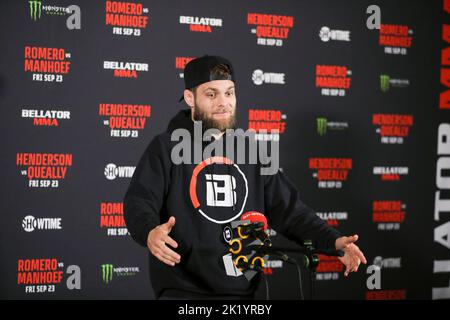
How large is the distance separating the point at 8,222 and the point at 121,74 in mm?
1242

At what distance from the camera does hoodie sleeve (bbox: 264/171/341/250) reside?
89.4 inches

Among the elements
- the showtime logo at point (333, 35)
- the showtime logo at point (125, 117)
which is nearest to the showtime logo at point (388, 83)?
the showtime logo at point (333, 35)

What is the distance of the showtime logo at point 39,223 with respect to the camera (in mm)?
3439

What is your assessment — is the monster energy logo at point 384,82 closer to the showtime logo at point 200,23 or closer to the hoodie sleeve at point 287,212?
the showtime logo at point 200,23

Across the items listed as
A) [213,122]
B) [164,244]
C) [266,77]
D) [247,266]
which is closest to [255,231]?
[247,266]

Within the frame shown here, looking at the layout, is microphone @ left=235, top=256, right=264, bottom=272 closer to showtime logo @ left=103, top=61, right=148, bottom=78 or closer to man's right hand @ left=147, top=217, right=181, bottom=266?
man's right hand @ left=147, top=217, right=181, bottom=266

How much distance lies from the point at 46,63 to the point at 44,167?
693mm

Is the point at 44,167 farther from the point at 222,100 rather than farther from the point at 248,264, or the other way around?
the point at 248,264

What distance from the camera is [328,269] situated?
4.02 meters

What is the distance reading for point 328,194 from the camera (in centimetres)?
402

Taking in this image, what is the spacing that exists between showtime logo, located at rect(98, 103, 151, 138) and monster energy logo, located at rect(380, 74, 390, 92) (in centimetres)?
186

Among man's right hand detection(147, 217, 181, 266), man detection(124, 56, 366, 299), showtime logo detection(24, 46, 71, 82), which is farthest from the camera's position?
showtime logo detection(24, 46, 71, 82)

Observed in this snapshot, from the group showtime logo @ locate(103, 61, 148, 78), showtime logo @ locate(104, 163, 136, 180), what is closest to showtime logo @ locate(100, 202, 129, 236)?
showtime logo @ locate(104, 163, 136, 180)
